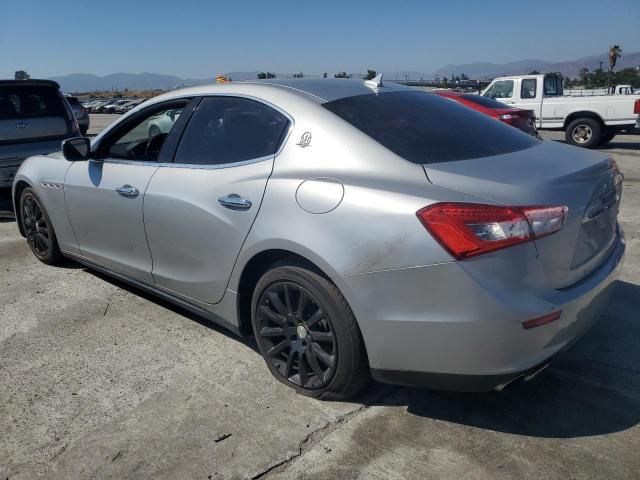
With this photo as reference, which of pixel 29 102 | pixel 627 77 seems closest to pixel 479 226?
pixel 29 102

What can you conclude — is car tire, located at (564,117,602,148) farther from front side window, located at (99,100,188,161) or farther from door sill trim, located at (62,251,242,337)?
door sill trim, located at (62,251,242,337)

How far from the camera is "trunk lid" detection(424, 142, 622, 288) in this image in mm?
2361

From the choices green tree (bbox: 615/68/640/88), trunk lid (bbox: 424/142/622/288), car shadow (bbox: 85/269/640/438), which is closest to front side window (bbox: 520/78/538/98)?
car shadow (bbox: 85/269/640/438)

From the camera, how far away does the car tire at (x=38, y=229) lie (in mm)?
4824

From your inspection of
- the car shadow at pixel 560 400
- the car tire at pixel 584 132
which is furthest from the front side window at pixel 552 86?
the car shadow at pixel 560 400

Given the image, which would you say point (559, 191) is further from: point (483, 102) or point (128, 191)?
point (483, 102)

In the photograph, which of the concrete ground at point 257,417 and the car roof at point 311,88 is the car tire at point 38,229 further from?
the car roof at point 311,88

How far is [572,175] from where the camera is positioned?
2.59 m

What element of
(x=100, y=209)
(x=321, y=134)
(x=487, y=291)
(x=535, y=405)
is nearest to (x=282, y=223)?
(x=321, y=134)

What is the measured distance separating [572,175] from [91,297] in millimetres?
3445

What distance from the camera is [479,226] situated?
2256mm

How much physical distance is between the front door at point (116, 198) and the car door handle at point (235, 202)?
2.45 feet

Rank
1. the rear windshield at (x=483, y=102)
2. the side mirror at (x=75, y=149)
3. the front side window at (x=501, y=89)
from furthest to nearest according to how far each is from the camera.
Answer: the front side window at (x=501, y=89), the rear windshield at (x=483, y=102), the side mirror at (x=75, y=149)

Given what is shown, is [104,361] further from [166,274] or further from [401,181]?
[401,181]
